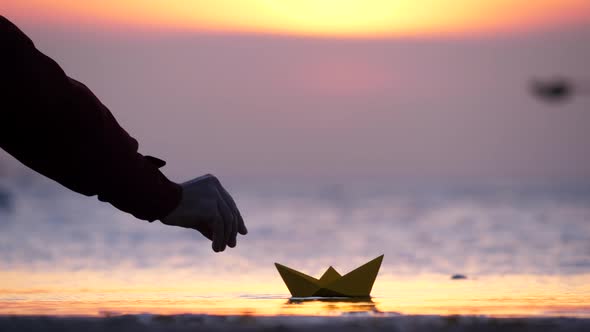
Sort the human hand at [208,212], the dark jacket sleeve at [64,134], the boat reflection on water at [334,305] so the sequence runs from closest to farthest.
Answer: the dark jacket sleeve at [64,134]
the human hand at [208,212]
the boat reflection on water at [334,305]

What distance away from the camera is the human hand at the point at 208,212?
231cm

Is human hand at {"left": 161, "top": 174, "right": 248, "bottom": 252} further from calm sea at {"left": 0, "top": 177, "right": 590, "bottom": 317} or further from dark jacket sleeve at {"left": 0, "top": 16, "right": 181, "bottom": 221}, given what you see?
calm sea at {"left": 0, "top": 177, "right": 590, "bottom": 317}

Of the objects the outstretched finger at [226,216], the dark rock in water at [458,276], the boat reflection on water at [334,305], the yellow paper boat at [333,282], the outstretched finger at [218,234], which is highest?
the dark rock in water at [458,276]

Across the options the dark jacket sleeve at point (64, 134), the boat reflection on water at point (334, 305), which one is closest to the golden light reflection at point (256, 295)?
the boat reflection on water at point (334, 305)

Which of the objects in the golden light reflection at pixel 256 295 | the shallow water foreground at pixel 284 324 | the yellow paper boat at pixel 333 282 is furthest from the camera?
the yellow paper boat at pixel 333 282

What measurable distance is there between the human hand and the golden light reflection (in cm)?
138

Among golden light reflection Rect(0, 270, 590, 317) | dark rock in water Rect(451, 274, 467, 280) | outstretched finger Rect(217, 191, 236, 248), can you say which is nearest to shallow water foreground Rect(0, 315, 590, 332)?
golden light reflection Rect(0, 270, 590, 317)

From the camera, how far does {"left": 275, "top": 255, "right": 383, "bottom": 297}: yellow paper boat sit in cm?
476

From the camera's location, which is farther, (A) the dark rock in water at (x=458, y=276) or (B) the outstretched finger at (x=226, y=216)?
(A) the dark rock in water at (x=458, y=276)

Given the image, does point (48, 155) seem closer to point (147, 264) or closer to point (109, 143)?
point (109, 143)

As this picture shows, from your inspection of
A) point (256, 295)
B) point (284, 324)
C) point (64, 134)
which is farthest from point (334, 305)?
point (64, 134)

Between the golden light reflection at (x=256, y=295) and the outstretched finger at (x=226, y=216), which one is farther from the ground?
the golden light reflection at (x=256, y=295)

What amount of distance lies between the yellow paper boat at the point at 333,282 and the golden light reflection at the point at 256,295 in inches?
3.6

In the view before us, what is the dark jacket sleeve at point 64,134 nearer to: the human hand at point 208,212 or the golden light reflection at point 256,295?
the human hand at point 208,212
